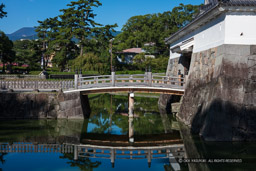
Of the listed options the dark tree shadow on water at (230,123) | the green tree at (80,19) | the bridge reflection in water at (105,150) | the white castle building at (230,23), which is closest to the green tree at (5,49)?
the green tree at (80,19)

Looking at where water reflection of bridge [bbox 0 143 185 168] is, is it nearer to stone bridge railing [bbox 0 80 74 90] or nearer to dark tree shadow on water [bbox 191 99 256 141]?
dark tree shadow on water [bbox 191 99 256 141]

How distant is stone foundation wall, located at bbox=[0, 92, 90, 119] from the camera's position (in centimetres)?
2022

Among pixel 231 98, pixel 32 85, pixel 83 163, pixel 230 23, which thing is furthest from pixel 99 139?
pixel 230 23

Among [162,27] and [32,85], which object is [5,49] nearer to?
[32,85]

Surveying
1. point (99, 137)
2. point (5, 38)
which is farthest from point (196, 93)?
point (5, 38)

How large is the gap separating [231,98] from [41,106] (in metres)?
12.7

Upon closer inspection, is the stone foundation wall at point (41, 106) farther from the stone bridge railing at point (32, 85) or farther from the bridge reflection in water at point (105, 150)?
the bridge reflection in water at point (105, 150)

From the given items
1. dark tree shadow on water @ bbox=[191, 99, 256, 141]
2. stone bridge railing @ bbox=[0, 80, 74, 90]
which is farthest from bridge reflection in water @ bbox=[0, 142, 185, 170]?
stone bridge railing @ bbox=[0, 80, 74, 90]

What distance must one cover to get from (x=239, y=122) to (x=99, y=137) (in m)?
7.24

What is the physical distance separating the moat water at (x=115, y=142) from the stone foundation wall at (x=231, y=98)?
2.11 ft

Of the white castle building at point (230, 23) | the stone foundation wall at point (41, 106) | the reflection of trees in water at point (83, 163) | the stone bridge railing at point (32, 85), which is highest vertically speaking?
the white castle building at point (230, 23)

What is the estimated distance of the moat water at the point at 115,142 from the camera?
1106cm

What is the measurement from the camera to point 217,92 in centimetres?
1409

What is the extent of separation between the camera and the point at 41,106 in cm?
2050
